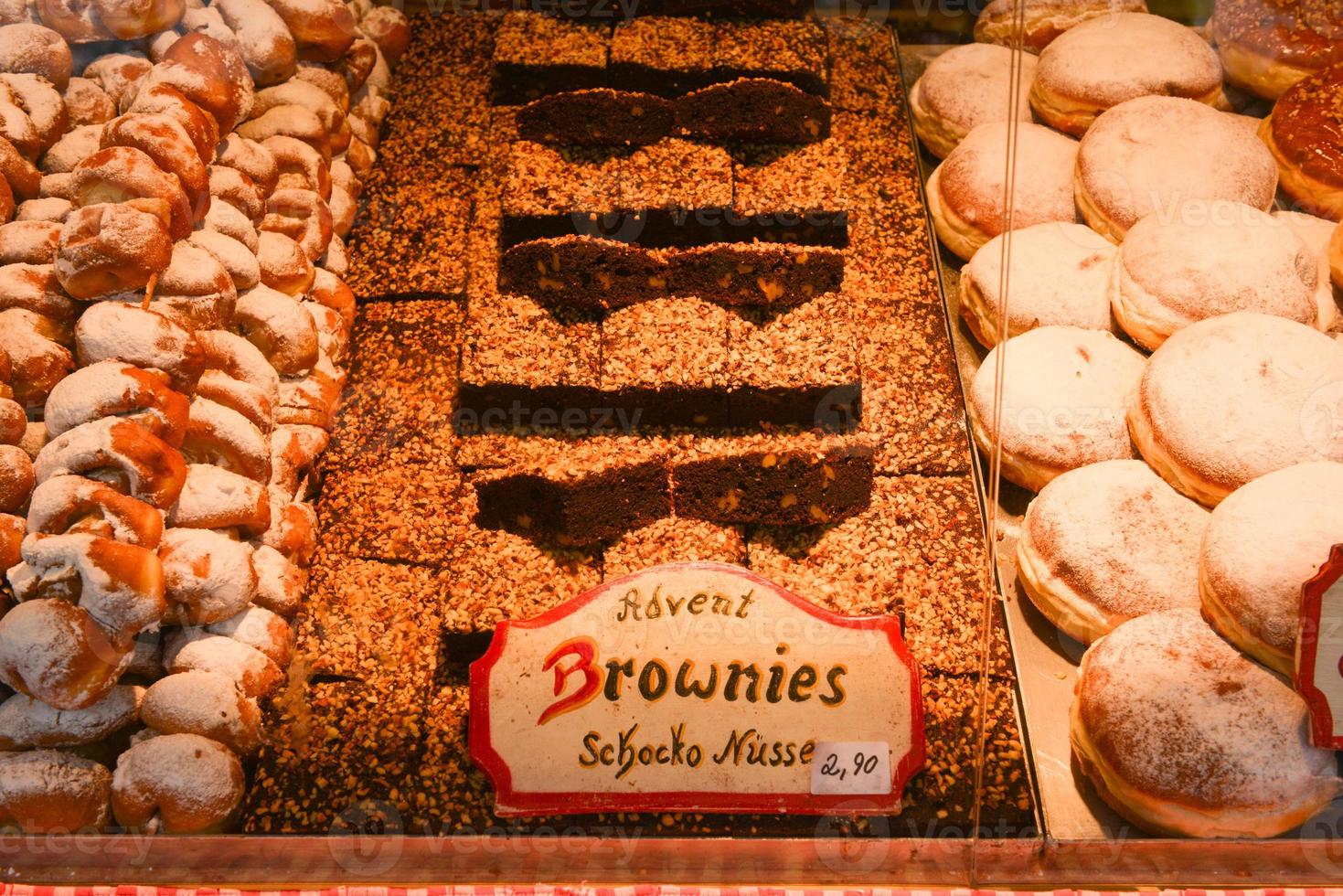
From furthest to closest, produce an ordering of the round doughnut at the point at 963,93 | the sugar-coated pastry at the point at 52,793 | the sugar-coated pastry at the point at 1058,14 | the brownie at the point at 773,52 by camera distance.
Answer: the sugar-coated pastry at the point at 1058,14
the round doughnut at the point at 963,93
the brownie at the point at 773,52
the sugar-coated pastry at the point at 52,793

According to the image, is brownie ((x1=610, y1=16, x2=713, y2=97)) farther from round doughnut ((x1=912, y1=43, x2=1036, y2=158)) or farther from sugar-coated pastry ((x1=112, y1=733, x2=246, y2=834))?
sugar-coated pastry ((x1=112, y1=733, x2=246, y2=834))

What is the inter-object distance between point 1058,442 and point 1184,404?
0.95ft

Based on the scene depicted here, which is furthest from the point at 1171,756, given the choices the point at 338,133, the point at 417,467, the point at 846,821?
the point at 338,133

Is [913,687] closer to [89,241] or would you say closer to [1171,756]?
[1171,756]

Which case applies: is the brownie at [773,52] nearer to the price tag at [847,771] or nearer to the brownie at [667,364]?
the brownie at [667,364]

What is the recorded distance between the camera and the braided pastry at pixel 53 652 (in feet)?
6.56

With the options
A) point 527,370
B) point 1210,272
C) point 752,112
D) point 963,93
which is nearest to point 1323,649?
point 1210,272

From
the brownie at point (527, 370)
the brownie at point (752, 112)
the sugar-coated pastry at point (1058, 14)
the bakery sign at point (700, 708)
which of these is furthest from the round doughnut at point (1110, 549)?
the sugar-coated pastry at point (1058, 14)

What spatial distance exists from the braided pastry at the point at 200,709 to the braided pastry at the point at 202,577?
12 centimetres

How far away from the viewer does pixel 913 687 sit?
2.10m

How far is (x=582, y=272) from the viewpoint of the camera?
107 inches

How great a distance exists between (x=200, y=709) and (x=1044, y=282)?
217 cm

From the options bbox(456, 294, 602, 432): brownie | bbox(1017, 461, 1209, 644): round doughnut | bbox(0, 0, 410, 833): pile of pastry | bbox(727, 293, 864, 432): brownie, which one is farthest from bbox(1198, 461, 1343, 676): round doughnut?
bbox(0, 0, 410, 833): pile of pastry

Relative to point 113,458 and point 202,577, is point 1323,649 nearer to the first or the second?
point 202,577
